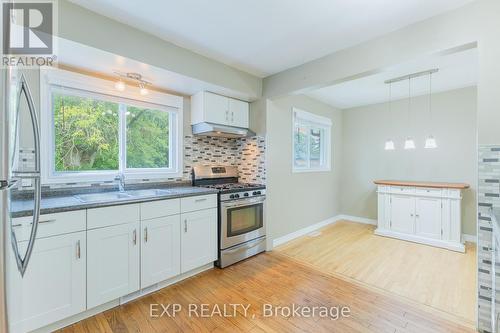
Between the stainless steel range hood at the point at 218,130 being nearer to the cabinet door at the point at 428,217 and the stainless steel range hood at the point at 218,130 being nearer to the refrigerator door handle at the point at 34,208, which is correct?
the refrigerator door handle at the point at 34,208

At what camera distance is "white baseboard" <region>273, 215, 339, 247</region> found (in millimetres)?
3572

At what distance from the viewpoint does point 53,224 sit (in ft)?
5.34

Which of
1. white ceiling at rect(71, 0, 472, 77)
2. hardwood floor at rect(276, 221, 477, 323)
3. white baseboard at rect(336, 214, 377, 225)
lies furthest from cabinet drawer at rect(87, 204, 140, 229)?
white baseboard at rect(336, 214, 377, 225)

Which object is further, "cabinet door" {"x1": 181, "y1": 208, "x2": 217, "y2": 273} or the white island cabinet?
the white island cabinet

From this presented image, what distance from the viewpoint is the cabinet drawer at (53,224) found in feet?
4.88

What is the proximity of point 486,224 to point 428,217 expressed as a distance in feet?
7.05

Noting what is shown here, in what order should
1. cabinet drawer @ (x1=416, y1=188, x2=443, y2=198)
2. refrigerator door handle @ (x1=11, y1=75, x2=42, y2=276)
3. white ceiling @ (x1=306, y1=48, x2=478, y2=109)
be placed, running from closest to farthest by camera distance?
1. refrigerator door handle @ (x1=11, y1=75, x2=42, y2=276)
2. white ceiling @ (x1=306, y1=48, x2=478, y2=109)
3. cabinet drawer @ (x1=416, y1=188, x2=443, y2=198)

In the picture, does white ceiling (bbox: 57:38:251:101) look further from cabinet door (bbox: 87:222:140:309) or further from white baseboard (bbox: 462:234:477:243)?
white baseboard (bbox: 462:234:477:243)

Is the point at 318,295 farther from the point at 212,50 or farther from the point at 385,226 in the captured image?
the point at 212,50

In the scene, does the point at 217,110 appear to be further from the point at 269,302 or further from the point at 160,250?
the point at 269,302

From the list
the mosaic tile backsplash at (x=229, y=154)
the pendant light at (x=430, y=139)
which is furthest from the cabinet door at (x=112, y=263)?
the pendant light at (x=430, y=139)

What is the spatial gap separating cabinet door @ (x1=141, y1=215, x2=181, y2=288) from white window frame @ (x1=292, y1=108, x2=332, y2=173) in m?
2.24

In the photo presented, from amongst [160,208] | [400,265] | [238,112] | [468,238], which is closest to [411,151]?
[468,238]

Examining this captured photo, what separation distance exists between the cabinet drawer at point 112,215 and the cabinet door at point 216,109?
1454 mm
